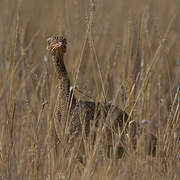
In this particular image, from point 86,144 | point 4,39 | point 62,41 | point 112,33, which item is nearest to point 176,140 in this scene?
point 86,144

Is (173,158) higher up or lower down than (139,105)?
lower down

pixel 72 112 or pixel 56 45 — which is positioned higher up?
pixel 56 45

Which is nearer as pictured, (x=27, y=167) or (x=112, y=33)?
(x=27, y=167)

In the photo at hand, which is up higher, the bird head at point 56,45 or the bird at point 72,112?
the bird head at point 56,45

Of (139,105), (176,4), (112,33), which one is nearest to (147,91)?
(139,105)

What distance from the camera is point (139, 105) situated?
10.0 ft

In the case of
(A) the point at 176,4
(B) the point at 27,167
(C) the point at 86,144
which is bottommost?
(B) the point at 27,167

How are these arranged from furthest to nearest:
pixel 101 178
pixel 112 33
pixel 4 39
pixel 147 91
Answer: pixel 112 33 → pixel 4 39 → pixel 147 91 → pixel 101 178

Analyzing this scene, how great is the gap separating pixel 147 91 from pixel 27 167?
0.97 meters

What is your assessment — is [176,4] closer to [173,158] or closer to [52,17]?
[52,17]

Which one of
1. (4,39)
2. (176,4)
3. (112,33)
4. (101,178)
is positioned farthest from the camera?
(176,4)

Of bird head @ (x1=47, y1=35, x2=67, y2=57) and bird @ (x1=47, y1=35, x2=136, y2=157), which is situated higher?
bird head @ (x1=47, y1=35, x2=67, y2=57)

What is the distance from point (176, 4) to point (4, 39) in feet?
9.22

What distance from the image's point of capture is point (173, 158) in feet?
9.53
